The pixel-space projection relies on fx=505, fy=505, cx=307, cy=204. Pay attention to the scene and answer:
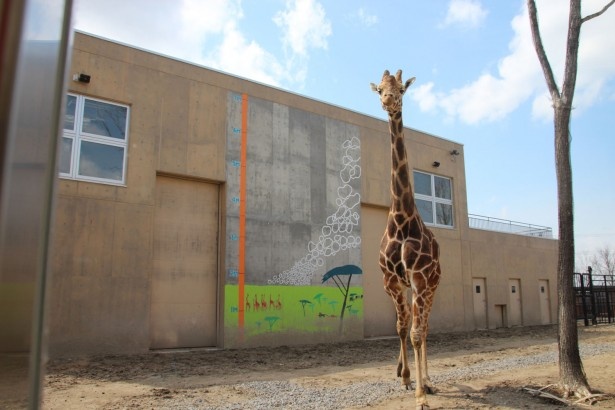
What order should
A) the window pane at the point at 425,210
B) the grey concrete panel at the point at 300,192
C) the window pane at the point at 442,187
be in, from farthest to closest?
the window pane at the point at 442,187, the window pane at the point at 425,210, the grey concrete panel at the point at 300,192

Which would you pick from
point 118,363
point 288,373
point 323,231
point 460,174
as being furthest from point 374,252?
point 118,363

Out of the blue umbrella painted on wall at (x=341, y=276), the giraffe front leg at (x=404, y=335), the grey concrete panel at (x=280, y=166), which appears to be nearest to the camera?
the giraffe front leg at (x=404, y=335)

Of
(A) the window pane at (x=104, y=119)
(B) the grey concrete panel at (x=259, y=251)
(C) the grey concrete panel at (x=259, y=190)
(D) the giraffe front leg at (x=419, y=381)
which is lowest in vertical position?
(D) the giraffe front leg at (x=419, y=381)

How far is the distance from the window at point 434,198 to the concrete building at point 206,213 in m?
2.16

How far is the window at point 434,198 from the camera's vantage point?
18.7m

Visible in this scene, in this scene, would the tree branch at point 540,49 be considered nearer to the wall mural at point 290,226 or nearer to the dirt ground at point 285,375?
the dirt ground at point 285,375

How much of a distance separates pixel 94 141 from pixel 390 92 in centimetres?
738

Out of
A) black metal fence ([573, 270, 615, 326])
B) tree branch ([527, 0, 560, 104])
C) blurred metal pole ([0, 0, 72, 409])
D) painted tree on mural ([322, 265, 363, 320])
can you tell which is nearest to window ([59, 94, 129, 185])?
painted tree on mural ([322, 265, 363, 320])

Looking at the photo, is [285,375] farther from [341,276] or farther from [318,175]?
[318,175]

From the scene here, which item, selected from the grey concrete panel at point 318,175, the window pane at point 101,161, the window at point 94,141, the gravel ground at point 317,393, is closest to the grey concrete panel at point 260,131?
the grey concrete panel at point 318,175

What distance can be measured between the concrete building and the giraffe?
584 centimetres

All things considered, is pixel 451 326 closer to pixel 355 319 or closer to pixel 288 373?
pixel 355 319

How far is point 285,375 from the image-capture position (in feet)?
→ 29.0

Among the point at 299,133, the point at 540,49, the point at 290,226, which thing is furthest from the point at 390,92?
the point at 299,133
